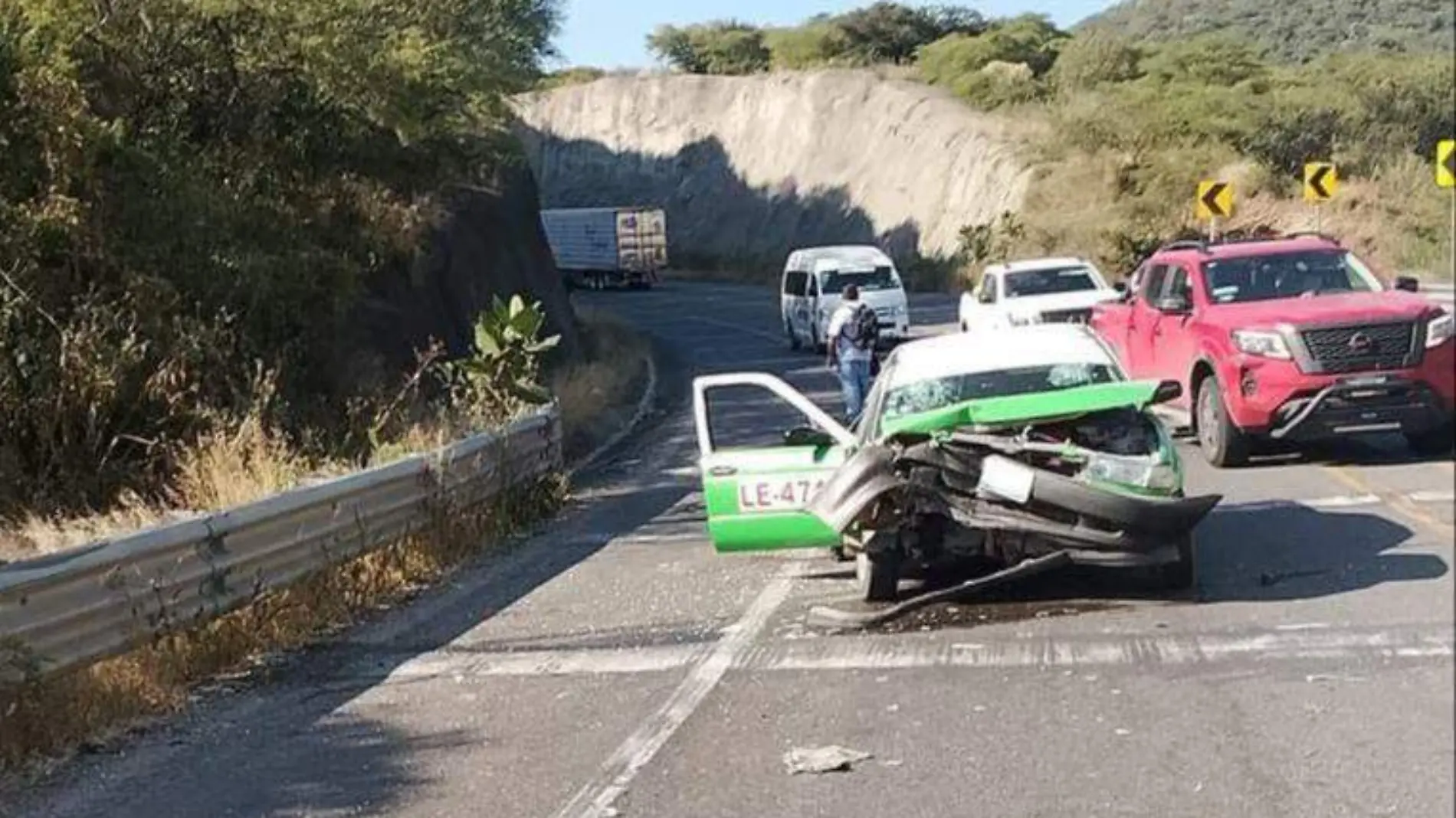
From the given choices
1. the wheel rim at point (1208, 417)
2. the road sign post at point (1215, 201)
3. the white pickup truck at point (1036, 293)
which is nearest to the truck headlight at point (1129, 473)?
the wheel rim at point (1208, 417)

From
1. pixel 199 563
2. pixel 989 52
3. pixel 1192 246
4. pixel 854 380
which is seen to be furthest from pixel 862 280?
pixel 199 563

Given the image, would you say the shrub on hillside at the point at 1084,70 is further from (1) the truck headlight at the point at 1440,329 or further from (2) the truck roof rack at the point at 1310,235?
(1) the truck headlight at the point at 1440,329

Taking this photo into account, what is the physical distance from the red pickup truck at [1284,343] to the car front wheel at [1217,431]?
0.05 feet

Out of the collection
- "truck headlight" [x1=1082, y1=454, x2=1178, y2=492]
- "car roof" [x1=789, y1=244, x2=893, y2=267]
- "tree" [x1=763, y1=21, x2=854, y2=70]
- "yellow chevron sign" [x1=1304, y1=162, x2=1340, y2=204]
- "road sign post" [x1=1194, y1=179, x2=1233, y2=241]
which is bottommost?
"truck headlight" [x1=1082, y1=454, x2=1178, y2=492]

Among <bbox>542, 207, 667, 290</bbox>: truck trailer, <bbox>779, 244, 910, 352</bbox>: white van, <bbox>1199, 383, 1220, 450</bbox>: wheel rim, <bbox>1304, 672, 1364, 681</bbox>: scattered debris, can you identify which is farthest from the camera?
<bbox>542, 207, 667, 290</bbox>: truck trailer

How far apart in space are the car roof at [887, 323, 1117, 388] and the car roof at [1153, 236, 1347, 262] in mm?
1561

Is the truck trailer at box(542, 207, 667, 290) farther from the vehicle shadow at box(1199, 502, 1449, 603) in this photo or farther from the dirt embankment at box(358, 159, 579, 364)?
the vehicle shadow at box(1199, 502, 1449, 603)

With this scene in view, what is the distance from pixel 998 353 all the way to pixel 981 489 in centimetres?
190

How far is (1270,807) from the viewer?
20.0 feet

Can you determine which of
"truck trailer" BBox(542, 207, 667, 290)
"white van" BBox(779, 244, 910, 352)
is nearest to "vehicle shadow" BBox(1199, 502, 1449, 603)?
"white van" BBox(779, 244, 910, 352)

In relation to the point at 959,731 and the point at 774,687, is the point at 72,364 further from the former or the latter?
the point at 959,731

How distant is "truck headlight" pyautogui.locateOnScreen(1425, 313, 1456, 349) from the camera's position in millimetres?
2232

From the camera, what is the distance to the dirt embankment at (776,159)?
206ft

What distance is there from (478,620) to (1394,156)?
6.45 metres
